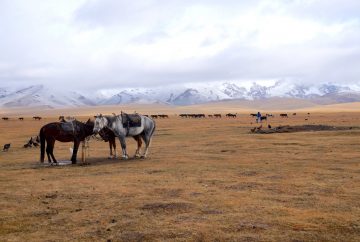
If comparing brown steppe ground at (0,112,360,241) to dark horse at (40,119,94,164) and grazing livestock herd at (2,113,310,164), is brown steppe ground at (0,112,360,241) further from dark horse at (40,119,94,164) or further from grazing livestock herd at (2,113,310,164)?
grazing livestock herd at (2,113,310,164)

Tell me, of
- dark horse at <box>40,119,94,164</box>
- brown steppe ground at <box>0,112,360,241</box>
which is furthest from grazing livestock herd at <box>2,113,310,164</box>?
brown steppe ground at <box>0,112,360,241</box>

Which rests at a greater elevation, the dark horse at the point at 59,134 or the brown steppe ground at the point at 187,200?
the dark horse at the point at 59,134

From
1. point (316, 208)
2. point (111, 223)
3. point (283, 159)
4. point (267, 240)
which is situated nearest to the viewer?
point (267, 240)

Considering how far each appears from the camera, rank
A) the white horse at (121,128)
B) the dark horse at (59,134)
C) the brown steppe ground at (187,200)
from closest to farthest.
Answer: the brown steppe ground at (187,200) < the dark horse at (59,134) < the white horse at (121,128)

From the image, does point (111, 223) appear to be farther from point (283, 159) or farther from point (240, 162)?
point (283, 159)

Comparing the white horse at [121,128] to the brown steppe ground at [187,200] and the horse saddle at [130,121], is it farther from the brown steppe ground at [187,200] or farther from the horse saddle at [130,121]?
the brown steppe ground at [187,200]

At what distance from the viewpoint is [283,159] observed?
60.2ft

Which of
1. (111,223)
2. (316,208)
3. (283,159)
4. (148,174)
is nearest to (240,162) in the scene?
(283,159)

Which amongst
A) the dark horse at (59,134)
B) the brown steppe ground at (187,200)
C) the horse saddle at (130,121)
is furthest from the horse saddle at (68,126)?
the horse saddle at (130,121)

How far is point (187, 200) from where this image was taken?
11.0m

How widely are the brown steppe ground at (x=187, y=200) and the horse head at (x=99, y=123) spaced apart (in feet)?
4.98

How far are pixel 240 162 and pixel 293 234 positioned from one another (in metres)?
9.55

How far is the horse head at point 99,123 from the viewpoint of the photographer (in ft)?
64.4

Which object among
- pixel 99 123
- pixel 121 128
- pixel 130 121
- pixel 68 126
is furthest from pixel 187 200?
pixel 130 121
